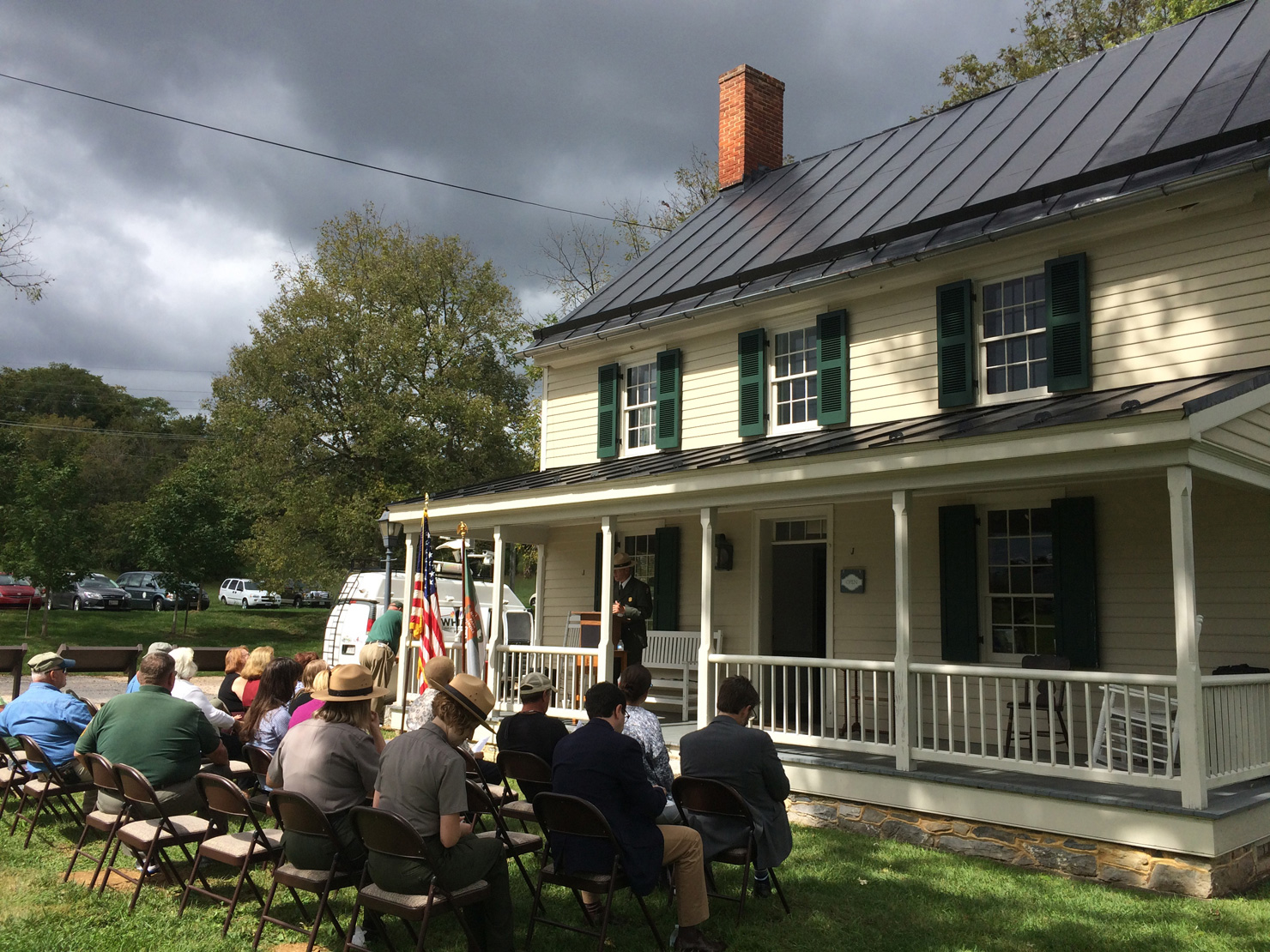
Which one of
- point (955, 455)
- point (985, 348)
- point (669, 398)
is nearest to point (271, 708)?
point (955, 455)

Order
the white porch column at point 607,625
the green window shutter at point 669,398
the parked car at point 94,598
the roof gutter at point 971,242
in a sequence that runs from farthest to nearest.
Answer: the parked car at point 94,598
the green window shutter at point 669,398
the white porch column at point 607,625
the roof gutter at point 971,242

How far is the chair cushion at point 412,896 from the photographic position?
4.57 meters

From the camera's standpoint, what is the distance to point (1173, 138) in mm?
9805

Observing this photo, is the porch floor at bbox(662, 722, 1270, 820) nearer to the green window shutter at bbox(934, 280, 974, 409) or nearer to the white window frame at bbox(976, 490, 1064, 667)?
the white window frame at bbox(976, 490, 1064, 667)

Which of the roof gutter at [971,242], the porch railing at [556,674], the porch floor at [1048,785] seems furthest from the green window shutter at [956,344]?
the porch railing at [556,674]

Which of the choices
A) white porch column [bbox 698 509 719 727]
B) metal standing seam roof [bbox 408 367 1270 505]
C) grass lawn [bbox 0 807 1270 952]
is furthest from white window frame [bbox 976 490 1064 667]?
grass lawn [bbox 0 807 1270 952]

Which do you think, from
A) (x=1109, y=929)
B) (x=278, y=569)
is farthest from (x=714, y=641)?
(x=278, y=569)

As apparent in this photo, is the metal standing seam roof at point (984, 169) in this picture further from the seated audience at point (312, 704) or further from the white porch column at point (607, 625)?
the seated audience at point (312, 704)

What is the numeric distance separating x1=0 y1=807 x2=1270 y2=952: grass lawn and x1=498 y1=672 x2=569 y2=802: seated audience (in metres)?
0.89

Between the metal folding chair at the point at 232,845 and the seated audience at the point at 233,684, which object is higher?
the seated audience at the point at 233,684

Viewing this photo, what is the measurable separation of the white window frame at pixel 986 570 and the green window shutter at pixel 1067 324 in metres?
1.17

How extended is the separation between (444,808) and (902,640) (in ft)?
16.4

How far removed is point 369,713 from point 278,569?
995 inches

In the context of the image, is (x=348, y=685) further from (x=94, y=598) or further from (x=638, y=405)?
(x=94, y=598)
